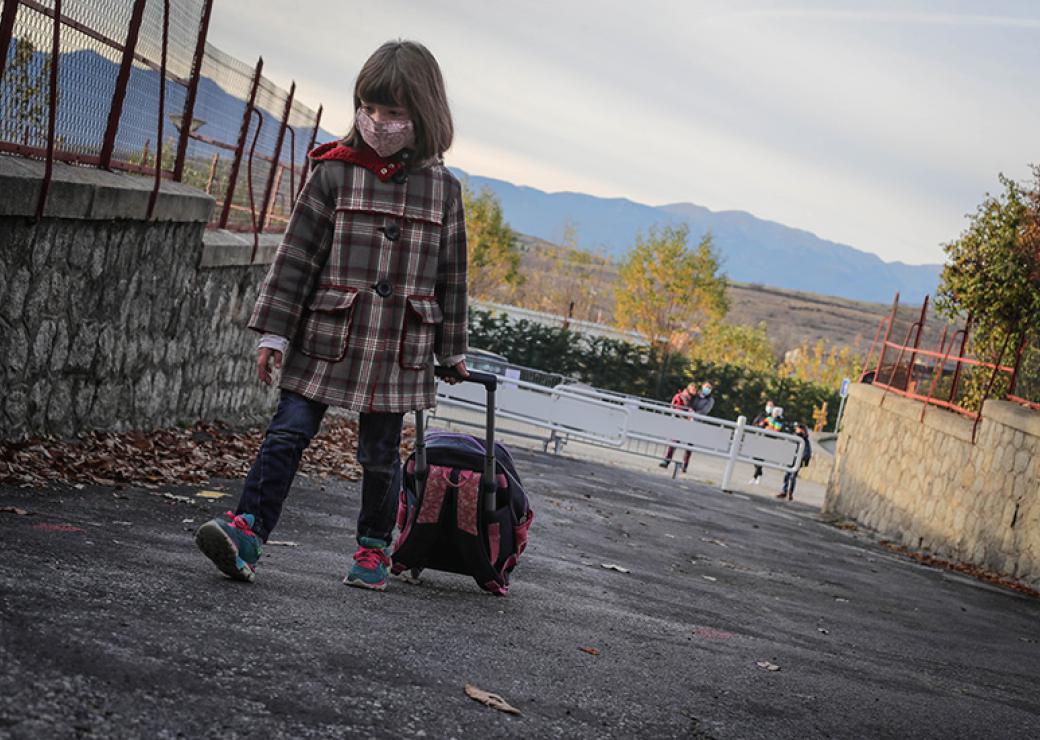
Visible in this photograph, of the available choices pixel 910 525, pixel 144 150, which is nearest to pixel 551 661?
pixel 144 150

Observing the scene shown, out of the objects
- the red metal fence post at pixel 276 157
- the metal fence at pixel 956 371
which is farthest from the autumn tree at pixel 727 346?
the red metal fence post at pixel 276 157

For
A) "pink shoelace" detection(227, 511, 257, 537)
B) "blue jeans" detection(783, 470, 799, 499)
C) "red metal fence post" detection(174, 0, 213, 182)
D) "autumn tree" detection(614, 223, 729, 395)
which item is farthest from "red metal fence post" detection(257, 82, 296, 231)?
"autumn tree" detection(614, 223, 729, 395)

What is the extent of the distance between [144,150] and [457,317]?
461 centimetres

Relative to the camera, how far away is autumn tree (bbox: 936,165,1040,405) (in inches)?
584

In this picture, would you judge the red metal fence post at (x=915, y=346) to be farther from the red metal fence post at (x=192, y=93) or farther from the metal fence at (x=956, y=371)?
the red metal fence post at (x=192, y=93)

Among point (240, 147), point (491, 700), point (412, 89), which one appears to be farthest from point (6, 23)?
point (240, 147)

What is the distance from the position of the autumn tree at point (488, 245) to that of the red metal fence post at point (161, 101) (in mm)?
66603

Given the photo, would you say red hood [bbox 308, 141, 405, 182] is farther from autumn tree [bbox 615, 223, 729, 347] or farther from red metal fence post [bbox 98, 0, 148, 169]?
autumn tree [bbox 615, 223, 729, 347]

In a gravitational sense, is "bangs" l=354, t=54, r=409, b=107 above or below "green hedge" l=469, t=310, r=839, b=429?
above

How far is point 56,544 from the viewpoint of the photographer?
4246 mm

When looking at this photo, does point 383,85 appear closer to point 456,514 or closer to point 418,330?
point 418,330

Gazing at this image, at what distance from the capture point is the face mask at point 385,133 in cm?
410

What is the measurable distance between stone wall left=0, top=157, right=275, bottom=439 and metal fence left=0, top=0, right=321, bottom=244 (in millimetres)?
233

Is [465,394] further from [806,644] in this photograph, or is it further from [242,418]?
A: [806,644]
